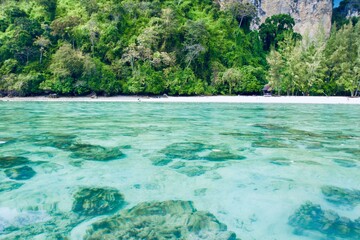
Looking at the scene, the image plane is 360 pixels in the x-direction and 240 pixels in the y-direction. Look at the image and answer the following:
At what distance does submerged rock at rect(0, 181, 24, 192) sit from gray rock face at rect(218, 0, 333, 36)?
66226mm

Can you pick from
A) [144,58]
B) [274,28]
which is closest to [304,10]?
[274,28]

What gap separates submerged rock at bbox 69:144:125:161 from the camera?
694cm

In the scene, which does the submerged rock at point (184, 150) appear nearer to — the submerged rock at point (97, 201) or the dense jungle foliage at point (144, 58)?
the submerged rock at point (97, 201)

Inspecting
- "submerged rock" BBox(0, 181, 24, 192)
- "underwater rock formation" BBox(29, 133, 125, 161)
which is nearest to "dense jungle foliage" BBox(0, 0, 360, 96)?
"underwater rock formation" BBox(29, 133, 125, 161)

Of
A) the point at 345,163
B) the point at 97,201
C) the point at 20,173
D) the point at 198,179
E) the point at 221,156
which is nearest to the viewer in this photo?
the point at 97,201

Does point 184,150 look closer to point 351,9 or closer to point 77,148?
point 77,148

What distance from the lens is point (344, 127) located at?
12133 mm

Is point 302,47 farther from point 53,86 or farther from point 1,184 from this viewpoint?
point 1,184

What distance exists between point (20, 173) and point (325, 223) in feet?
19.0

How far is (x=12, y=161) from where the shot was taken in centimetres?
643

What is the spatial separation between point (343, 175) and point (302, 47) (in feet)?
119

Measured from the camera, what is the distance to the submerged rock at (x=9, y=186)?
15.9ft

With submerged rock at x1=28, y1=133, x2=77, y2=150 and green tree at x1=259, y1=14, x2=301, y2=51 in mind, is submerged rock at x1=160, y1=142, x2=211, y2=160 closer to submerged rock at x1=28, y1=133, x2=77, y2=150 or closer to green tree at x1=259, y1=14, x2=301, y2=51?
submerged rock at x1=28, y1=133, x2=77, y2=150

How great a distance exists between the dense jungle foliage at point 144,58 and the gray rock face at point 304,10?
24933 mm
